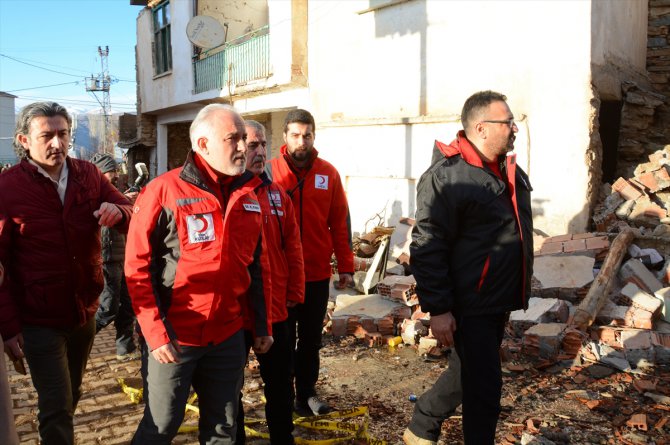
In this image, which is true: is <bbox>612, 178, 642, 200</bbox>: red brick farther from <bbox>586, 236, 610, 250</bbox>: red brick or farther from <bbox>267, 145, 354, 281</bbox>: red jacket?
<bbox>267, 145, 354, 281</bbox>: red jacket

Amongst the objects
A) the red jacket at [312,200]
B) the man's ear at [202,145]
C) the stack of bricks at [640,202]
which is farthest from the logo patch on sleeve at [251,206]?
the stack of bricks at [640,202]

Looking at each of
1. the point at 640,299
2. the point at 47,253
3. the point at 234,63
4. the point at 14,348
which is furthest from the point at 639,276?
the point at 234,63

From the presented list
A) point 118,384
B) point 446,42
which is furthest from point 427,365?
point 446,42

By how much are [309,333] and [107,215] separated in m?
1.73

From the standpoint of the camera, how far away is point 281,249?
338 cm

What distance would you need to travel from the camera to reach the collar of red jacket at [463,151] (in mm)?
2959

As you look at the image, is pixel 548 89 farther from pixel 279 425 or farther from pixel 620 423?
pixel 279 425

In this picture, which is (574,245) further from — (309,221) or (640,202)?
(309,221)

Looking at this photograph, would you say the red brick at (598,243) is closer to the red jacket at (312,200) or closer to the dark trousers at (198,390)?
the red jacket at (312,200)

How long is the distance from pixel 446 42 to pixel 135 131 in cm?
1675

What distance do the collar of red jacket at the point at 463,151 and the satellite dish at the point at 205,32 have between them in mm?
11978

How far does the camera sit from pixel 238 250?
2592 mm

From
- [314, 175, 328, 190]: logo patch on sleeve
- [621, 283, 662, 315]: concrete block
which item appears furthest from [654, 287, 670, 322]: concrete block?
[314, 175, 328, 190]: logo patch on sleeve

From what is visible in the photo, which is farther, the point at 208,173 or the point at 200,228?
the point at 208,173
